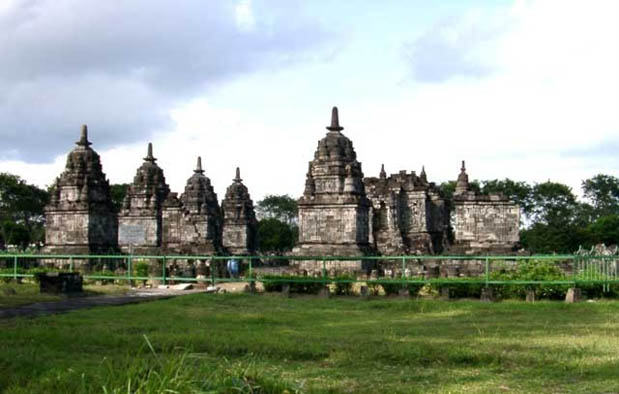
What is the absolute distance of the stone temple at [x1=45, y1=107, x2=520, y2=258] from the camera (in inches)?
1200

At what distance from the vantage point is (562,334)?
39.0 feet

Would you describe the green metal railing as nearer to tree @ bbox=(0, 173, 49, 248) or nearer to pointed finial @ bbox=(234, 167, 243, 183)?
pointed finial @ bbox=(234, 167, 243, 183)

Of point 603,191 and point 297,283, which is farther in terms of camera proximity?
point 603,191

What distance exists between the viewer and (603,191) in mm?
81500

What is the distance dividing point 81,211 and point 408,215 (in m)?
17.2

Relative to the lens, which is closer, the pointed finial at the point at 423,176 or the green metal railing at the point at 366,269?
the green metal railing at the point at 366,269

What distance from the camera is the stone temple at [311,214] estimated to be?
100 feet

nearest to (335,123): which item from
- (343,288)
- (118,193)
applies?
(343,288)

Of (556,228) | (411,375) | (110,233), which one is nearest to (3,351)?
(411,375)

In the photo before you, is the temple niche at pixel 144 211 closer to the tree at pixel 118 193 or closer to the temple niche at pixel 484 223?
the temple niche at pixel 484 223

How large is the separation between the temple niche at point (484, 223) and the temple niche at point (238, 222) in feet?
45.1

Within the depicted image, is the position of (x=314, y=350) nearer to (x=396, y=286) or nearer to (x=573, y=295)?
(x=573, y=295)

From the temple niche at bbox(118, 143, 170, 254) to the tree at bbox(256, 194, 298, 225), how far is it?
166 ft

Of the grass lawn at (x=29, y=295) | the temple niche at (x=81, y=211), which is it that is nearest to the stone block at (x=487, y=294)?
the grass lawn at (x=29, y=295)
